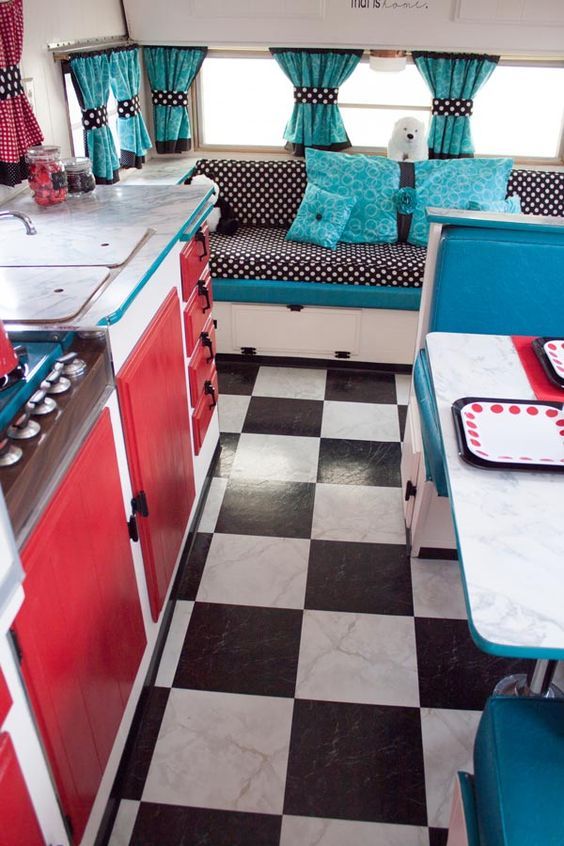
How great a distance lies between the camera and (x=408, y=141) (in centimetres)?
410

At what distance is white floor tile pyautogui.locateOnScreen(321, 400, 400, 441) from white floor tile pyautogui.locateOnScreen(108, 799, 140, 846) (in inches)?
71.6

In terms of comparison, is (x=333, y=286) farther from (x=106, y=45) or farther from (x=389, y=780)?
(x=389, y=780)

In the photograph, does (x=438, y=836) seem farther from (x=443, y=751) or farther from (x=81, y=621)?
(x=81, y=621)

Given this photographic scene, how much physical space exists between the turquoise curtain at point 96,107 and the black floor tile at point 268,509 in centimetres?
181

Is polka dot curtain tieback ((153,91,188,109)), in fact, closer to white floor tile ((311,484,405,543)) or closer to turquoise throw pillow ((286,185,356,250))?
turquoise throw pillow ((286,185,356,250))

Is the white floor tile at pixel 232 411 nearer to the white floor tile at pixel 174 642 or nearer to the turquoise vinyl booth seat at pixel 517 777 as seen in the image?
the white floor tile at pixel 174 642

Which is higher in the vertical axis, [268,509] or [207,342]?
[207,342]

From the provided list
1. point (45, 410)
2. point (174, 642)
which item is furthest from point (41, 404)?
point (174, 642)

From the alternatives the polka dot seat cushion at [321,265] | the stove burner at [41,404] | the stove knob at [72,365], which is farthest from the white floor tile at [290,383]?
the stove burner at [41,404]

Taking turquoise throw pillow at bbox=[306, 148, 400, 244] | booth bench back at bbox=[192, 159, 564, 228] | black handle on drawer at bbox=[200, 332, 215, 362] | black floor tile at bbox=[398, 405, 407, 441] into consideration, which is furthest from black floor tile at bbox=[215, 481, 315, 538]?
booth bench back at bbox=[192, 159, 564, 228]

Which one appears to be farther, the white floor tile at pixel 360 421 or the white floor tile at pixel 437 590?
the white floor tile at pixel 360 421

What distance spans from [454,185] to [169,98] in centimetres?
188

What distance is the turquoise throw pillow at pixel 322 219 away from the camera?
3.84m

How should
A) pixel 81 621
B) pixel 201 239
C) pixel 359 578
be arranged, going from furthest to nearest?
pixel 201 239 → pixel 359 578 → pixel 81 621
